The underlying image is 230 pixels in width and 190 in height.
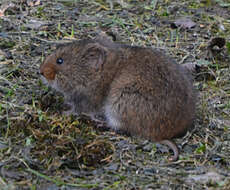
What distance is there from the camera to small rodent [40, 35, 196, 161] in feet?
A: 16.6

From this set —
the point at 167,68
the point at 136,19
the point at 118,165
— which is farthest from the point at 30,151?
the point at 136,19

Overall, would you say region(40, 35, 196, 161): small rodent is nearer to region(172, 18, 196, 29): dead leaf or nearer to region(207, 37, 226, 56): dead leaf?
region(207, 37, 226, 56): dead leaf

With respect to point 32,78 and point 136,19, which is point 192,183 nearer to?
point 32,78

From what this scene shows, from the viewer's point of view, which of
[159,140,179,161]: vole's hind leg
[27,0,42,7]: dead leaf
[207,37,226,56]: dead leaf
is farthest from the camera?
[27,0,42,7]: dead leaf

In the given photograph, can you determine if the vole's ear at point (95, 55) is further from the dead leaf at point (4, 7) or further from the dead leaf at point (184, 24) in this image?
the dead leaf at point (4, 7)

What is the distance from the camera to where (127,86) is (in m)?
5.28

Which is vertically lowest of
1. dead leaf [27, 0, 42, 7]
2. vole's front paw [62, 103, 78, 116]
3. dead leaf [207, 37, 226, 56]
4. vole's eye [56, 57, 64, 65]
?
vole's front paw [62, 103, 78, 116]

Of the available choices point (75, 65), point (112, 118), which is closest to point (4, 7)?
point (75, 65)

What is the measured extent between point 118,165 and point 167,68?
1361mm

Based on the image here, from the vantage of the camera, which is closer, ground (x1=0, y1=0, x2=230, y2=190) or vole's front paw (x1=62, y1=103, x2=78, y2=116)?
ground (x1=0, y1=0, x2=230, y2=190)

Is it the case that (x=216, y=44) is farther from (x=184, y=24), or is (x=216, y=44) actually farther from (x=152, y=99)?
(x=152, y=99)

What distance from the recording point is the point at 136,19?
7.90 m

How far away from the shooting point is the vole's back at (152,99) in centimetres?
503

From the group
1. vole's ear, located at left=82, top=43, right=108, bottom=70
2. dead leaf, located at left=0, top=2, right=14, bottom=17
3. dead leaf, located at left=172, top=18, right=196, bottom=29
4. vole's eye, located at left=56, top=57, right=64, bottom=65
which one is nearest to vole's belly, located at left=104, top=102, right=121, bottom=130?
vole's ear, located at left=82, top=43, right=108, bottom=70
